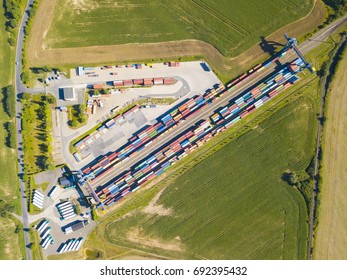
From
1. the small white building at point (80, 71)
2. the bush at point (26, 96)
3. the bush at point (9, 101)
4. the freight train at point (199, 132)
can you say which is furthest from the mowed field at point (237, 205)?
the bush at point (26, 96)

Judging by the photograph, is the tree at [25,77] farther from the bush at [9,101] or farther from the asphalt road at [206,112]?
the asphalt road at [206,112]

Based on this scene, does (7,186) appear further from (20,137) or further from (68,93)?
(68,93)

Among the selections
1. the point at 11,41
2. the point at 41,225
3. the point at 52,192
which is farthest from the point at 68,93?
the point at 41,225

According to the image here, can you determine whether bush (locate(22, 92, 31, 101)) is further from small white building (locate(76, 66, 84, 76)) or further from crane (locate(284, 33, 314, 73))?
crane (locate(284, 33, 314, 73))

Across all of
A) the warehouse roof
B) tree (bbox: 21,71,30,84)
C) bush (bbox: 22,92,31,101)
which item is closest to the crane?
the warehouse roof
